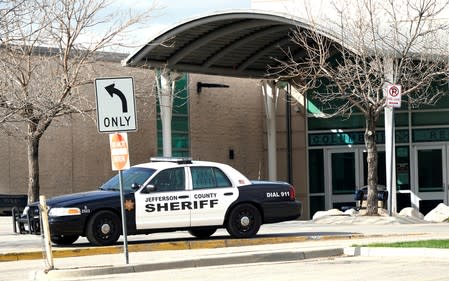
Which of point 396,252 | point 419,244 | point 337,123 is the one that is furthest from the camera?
point 337,123

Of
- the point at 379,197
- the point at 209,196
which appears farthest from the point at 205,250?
the point at 379,197

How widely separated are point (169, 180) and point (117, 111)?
4.15 m

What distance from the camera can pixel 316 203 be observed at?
127 feet

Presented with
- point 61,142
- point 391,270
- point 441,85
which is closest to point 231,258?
point 391,270

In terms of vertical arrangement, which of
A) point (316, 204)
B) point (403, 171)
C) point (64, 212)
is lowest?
point (316, 204)

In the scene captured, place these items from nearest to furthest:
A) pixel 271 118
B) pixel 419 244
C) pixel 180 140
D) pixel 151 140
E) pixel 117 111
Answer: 1. pixel 117 111
2. pixel 419 244
3. pixel 151 140
4. pixel 180 140
5. pixel 271 118

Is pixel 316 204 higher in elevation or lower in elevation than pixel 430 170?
lower

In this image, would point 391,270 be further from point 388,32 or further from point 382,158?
point 382,158

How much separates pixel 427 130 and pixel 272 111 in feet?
19.0

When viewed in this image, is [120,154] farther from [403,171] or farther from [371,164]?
[403,171]

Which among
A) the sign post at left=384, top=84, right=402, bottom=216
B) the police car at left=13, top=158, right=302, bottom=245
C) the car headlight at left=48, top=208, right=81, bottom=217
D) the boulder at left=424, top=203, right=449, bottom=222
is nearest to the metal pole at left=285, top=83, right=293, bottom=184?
the sign post at left=384, top=84, right=402, bottom=216

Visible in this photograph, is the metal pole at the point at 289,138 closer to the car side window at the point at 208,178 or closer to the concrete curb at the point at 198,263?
the car side window at the point at 208,178

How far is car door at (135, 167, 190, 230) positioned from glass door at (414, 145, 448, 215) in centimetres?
1845

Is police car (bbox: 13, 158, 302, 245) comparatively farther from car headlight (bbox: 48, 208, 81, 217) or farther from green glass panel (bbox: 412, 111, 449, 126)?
green glass panel (bbox: 412, 111, 449, 126)
